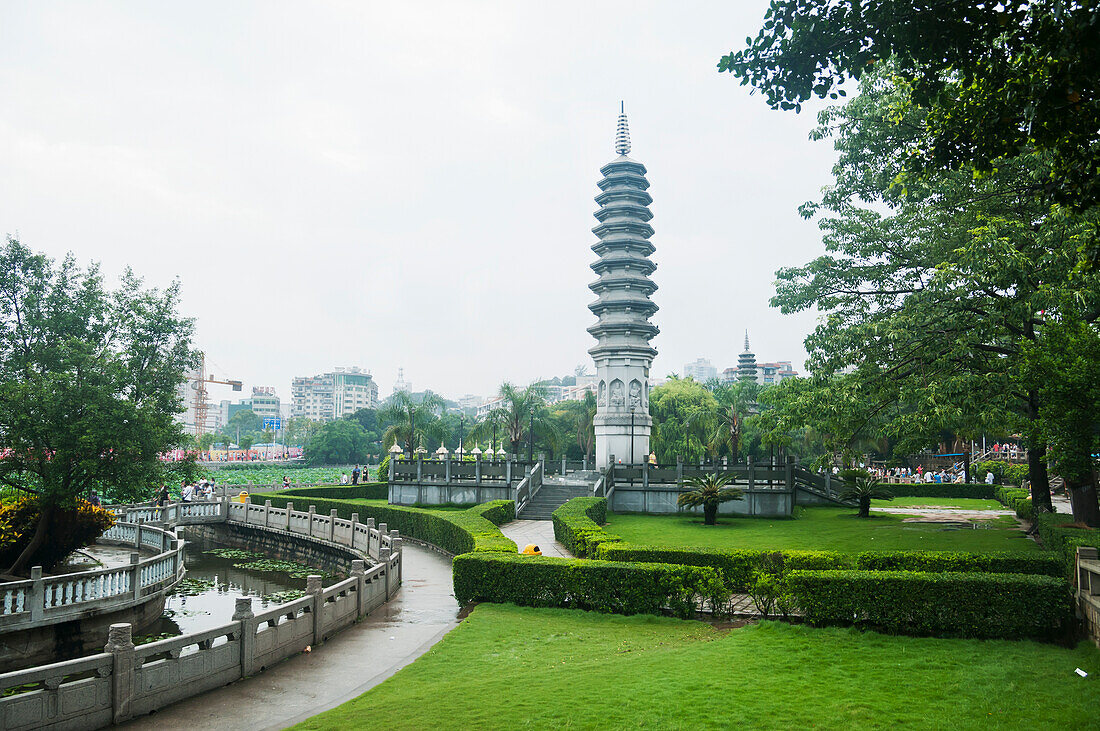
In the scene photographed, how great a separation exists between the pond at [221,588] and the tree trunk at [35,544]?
3.40 meters

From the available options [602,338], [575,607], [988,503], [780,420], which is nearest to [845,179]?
[780,420]

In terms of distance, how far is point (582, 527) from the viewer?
21719 millimetres

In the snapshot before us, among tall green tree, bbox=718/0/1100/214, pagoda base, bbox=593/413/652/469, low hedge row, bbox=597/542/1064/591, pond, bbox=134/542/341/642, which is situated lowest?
pond, bbox=134/542/341/642

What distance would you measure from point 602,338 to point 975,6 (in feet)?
116

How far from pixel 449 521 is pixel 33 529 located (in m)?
12.2

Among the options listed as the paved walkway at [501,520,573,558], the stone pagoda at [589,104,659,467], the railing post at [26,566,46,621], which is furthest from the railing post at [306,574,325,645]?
the stone pagoda at [589,104,659,467]

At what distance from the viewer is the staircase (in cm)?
3384

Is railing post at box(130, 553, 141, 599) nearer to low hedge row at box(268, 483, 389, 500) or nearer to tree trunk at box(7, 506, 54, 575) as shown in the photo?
tree trunk at box(7, 506, 54, 575)

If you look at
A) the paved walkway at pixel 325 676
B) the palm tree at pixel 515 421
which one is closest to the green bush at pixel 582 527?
the paved walkway at pixel 325 676

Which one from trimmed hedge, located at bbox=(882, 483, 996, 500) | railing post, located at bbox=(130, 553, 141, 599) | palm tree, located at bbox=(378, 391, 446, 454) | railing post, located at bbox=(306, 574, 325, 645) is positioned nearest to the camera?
railing post, located at bbox=(306, 574, 325, 645)

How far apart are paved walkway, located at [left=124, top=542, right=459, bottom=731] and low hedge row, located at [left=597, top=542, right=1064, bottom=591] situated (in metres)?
5.12

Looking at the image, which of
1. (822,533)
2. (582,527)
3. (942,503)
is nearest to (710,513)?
(822,533)

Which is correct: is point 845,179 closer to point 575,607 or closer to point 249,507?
point 575,607

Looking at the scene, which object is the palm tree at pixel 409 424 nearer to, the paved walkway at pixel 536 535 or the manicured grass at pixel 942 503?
the paved walkway at pixel 536 535
